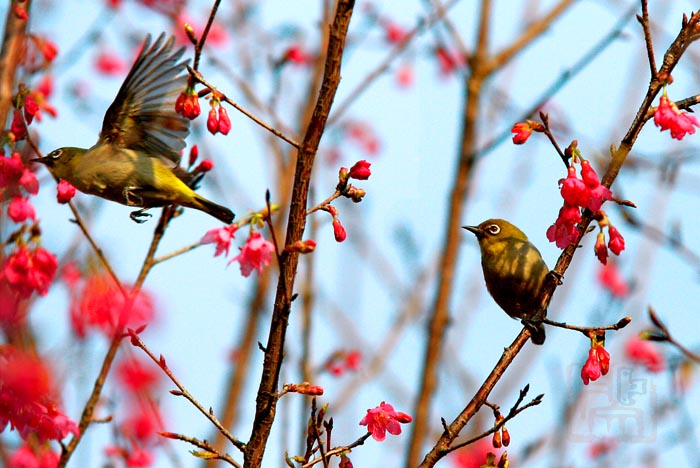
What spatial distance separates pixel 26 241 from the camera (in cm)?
446

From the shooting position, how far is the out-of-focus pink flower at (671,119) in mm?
3377

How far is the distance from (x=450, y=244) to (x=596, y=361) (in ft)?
11.6

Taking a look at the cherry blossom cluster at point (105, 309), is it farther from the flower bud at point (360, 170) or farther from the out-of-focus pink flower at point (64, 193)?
the flower bud at point (360, 170)

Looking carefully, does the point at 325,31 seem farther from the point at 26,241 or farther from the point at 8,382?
the point at 8,382

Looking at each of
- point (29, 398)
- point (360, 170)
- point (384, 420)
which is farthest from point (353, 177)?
point (29, 398)

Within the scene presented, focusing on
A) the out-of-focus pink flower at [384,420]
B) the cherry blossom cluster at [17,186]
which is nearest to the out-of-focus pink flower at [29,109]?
the cherry blossom cluster at [17,186]

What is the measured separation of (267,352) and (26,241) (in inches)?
85.5

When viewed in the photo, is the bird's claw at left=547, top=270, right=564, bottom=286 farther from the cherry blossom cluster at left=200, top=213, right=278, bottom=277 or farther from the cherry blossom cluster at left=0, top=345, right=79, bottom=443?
the cherry blossom cluster at left=0, top=345, right=79, bottom=443

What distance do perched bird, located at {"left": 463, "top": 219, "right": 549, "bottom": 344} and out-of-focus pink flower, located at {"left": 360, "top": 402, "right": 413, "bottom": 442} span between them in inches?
46.8

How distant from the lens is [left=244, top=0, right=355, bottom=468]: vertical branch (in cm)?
278

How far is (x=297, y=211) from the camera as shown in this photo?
280 cm

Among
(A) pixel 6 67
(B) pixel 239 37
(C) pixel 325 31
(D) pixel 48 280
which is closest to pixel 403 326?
(C) pixel 325 31

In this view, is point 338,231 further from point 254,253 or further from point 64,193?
point 64,193

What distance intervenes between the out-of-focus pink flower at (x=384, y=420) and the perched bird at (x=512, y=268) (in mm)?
1190
